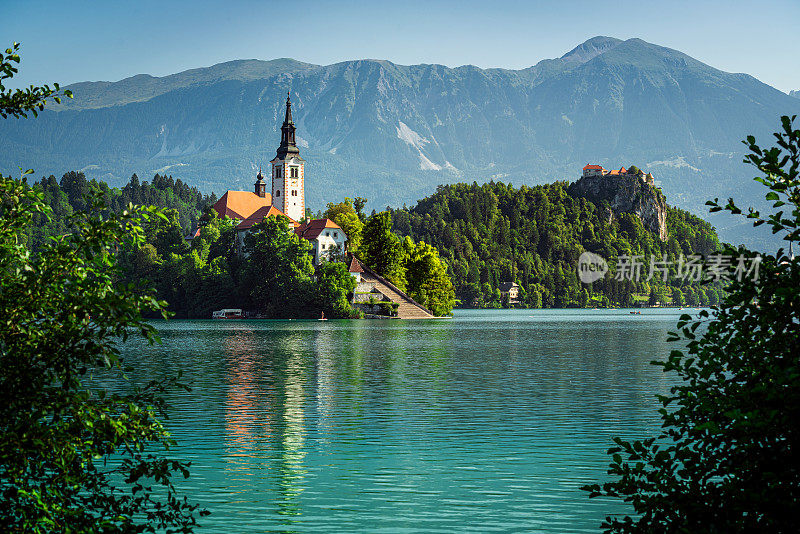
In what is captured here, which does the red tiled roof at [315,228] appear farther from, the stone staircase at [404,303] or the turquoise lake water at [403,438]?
the turquoise lake water at [403,438]

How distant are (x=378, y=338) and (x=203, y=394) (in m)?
47.4

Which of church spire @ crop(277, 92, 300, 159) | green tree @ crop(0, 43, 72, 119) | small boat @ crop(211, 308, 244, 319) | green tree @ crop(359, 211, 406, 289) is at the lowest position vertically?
small boat @ crop(211, 308, 244, 319)

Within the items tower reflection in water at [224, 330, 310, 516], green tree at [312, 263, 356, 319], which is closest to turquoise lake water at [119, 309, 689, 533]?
tower reflection in water at [224, 330, 310, 516]

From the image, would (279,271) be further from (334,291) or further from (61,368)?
(61,368)

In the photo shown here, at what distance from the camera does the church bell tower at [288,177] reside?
18600 cm

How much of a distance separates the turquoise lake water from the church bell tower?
5150 inches

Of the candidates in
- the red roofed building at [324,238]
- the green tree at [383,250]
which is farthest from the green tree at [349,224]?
the green tree at [383,250]

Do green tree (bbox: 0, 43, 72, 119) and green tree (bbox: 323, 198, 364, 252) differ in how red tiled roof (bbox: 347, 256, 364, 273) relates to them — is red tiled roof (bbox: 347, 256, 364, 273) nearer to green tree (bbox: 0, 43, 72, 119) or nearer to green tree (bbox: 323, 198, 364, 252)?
green tree (bbox: 323, 198, 364, 252)

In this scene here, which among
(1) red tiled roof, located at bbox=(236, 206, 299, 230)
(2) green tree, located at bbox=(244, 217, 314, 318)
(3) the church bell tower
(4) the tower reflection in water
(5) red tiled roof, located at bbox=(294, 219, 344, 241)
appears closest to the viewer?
(4) the tower reflection in water

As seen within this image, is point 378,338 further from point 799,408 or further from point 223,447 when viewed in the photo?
point 799,408

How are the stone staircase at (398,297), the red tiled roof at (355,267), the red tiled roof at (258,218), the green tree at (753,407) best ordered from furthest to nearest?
1. the red tiled roof at (258,218)
2. the red tiled roof at (355,267)
3. the stone staircase at (398,297)
4. the green tree at (753,407)

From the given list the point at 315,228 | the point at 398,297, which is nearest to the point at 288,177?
the point at 315,228

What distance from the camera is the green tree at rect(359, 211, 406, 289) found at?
5979 inches

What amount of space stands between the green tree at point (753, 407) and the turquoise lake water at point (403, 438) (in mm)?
7275
